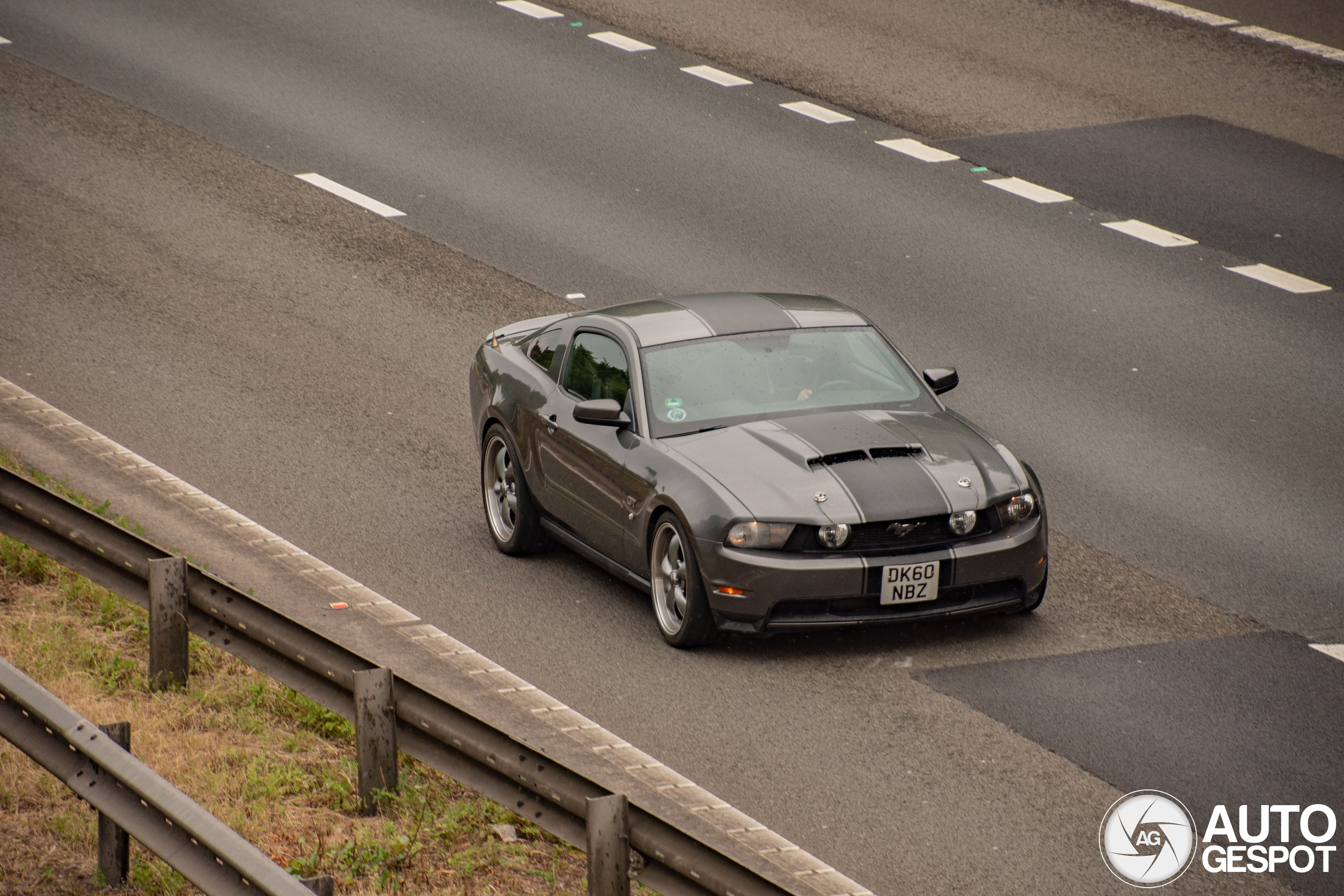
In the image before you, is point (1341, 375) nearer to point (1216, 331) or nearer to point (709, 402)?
point (1216, 331)

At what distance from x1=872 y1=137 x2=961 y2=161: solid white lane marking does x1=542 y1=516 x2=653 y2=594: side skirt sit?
8.37 metres

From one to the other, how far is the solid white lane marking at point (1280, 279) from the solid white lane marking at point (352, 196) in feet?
25.2

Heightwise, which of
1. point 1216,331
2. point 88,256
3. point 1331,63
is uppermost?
point 1331,63

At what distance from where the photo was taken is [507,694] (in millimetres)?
8328

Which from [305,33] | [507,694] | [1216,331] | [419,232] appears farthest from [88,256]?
[1216,331]

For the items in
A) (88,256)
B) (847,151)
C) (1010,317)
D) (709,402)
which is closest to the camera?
(709,402)

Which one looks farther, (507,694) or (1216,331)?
(1216,331)

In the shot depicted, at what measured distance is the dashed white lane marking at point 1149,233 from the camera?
15156 millimetres

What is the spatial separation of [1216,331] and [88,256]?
971cm

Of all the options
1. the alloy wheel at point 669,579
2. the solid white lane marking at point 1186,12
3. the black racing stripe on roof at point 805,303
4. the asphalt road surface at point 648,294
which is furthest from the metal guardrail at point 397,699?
the solid white lane marking at point 1186,12

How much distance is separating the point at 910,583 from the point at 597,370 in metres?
2.47

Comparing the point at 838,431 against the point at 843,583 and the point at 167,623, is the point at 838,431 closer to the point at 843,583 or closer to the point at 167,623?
the point at 843,583

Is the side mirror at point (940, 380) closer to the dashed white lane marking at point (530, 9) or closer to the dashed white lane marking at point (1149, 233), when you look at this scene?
the dashed white lane marking at point (1149, 233)

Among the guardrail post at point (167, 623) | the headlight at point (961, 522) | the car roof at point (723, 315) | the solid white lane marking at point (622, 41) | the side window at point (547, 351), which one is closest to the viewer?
the guardrail post at point (167, 623)
